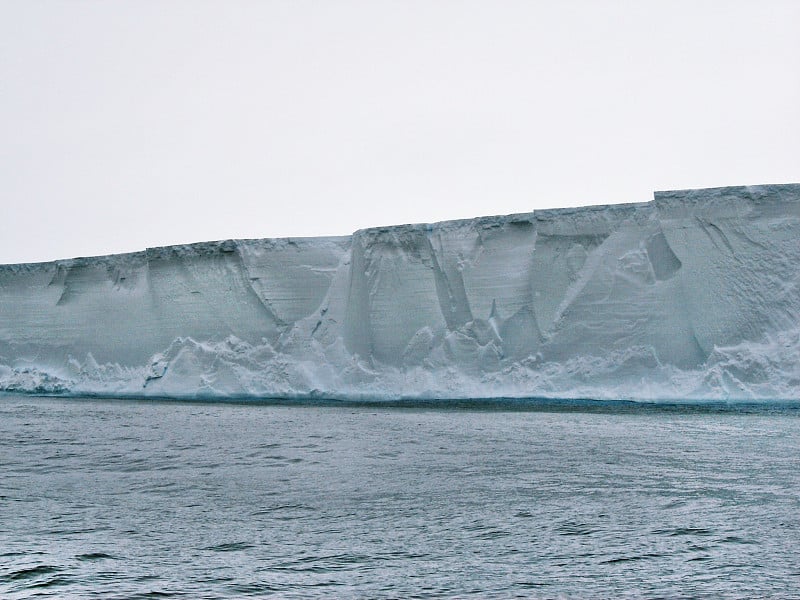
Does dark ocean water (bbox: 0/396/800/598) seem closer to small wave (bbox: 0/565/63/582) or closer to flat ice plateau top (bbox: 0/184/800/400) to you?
small wave (bbox: 0/565/63/582)

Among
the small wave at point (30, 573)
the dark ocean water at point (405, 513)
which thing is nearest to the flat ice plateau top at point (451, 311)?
the dark ocean water at point (405, 513)

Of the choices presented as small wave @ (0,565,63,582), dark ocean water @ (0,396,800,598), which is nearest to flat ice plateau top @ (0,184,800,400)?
dark ocean water @ (0,396,800,598)

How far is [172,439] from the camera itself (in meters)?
8.50

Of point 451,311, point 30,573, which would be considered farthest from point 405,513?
point 451,311

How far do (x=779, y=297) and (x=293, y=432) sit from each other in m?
6.38

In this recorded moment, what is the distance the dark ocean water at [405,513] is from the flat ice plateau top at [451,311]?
10.1ft

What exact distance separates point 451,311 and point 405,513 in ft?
30.1

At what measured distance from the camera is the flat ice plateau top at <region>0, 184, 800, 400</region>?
11.8 metres

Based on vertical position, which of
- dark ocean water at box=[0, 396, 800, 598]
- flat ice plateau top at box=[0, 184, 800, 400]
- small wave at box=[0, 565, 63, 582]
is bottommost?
dark ocean water at box=[0, 396, 800, 598]

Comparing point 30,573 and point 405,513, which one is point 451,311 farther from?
point 30,573

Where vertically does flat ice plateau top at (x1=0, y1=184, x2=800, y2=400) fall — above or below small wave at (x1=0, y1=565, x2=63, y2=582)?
above

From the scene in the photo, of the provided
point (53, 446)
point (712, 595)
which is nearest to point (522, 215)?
point (53, 446)

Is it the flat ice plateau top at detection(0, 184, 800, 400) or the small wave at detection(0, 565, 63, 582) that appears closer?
the small wave at detection(0, 565, 63, 582)

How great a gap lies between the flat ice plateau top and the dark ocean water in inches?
121
